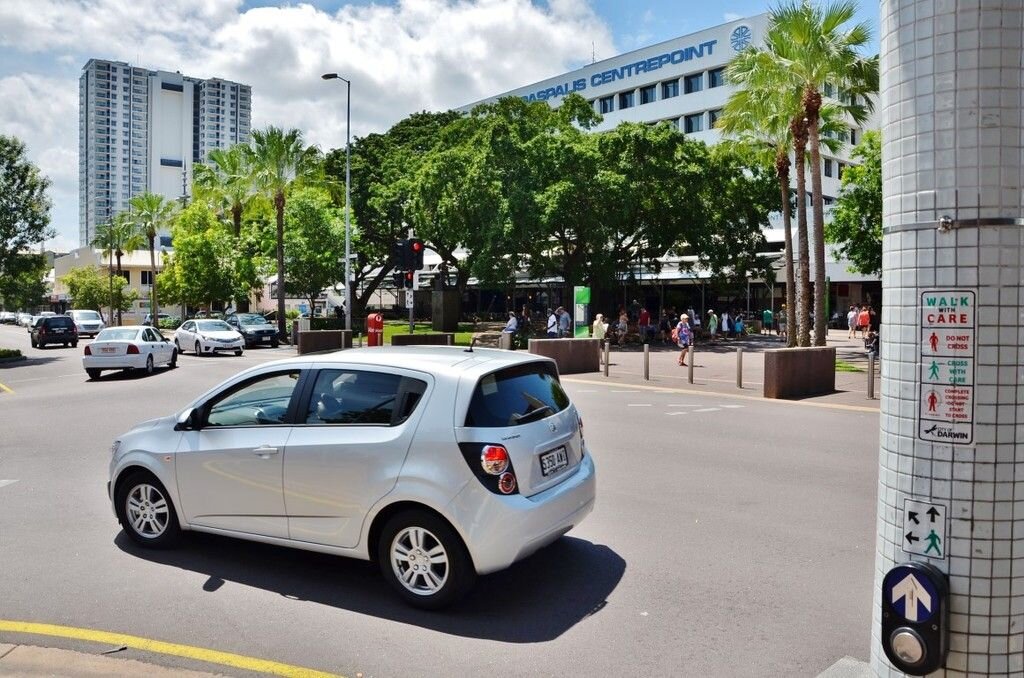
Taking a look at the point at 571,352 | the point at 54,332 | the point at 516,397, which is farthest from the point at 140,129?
the point at 516,397

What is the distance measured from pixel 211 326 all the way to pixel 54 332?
43.3ft

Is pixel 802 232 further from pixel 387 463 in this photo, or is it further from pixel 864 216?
pixel 387 463

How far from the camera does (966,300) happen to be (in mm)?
2809

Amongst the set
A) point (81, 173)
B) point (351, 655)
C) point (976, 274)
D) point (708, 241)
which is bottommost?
point (351, 655)

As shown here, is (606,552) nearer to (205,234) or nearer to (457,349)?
(457,349)

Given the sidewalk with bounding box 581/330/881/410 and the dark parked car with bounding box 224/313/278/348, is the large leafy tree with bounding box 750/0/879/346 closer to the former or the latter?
the sidewalk with bounding box 581/330/881/410

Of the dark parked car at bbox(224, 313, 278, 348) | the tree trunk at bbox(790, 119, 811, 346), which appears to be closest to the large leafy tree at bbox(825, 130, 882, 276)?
the tree trunk at bbox(790, 119, 811, 346)

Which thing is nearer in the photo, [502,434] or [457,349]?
[502,434]

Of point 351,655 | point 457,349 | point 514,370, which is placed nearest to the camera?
point 351,655

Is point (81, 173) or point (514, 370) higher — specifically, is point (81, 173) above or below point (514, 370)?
above

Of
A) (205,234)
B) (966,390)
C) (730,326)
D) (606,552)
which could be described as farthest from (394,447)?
(205,234)

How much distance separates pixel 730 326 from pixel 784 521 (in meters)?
33.8

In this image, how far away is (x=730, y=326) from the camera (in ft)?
130

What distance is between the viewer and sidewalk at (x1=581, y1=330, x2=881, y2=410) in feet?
57.0
